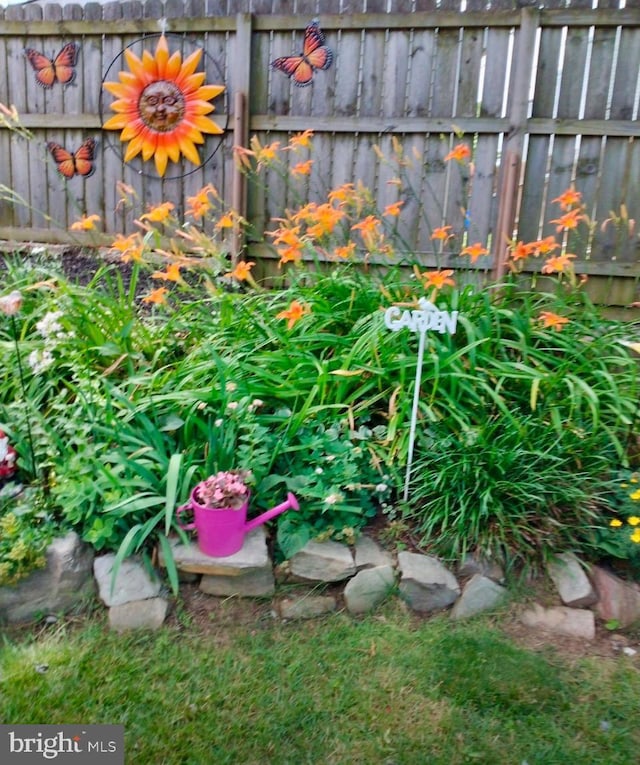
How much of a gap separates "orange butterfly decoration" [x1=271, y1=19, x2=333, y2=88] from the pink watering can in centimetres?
323

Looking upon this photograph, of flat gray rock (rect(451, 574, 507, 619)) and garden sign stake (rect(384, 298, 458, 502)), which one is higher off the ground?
garden sign stake (rect(384, 298, 458, 502))

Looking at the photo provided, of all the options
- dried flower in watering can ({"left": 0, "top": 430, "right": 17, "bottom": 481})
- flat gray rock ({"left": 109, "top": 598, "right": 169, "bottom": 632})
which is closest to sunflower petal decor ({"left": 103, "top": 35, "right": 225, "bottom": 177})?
dried flower in watering can ({"left": 0, "top": 430, "right": 17, "bottom": 481})

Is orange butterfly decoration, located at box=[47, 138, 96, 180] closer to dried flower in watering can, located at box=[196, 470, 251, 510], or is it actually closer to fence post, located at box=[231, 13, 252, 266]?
fence post, located at box=[231, 13, 252, 266]

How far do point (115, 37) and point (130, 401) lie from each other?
341 cm

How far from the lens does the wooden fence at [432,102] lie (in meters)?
4.45

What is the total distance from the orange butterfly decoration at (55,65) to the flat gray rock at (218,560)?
410 cm

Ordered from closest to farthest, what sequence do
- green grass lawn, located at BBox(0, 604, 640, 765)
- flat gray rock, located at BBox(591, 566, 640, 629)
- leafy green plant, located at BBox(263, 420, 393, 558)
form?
1. green grass lawn, located at BBox(0, 604, 640, 765)
2. flat gray rock, located at BBox(591, 566, 640, 629)
3. leafy green plant, located at BBox(263, 420, 393, 558)

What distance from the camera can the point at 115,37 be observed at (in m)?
5.20

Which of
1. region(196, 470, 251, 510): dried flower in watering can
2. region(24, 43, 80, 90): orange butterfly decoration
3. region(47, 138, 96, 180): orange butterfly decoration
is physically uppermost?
region(24, 43, 80, 90): orange butterfly decoration

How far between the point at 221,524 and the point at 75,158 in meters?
Result: 3.86

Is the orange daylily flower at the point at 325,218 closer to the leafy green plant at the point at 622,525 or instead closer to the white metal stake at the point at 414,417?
the white metal stake at the point at 414,417

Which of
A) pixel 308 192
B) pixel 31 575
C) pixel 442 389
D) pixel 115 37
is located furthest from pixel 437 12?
pixel 31 575

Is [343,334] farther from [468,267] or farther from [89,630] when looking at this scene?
[89,630]

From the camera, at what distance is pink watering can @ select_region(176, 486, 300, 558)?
2596 mm
